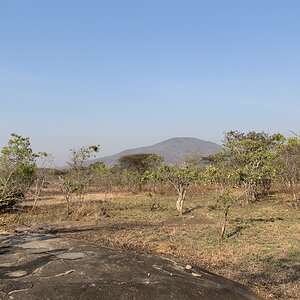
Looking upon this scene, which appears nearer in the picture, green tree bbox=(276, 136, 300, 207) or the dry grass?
the dry grass

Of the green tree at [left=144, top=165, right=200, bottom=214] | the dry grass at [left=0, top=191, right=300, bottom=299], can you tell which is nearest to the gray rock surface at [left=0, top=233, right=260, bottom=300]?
the dry grass at [left=0, top=191, right=300, bottom=299]

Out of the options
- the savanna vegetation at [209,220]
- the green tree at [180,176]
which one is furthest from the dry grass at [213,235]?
the green tree at [180,176]

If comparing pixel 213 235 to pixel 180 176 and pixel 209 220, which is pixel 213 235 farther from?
pixel 180 176

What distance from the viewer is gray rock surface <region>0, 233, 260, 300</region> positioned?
29.7 feet

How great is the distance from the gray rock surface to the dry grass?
1336mm

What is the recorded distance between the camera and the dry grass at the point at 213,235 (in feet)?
38.6

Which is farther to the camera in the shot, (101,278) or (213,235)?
(213,235)

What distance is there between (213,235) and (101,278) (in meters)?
8.10

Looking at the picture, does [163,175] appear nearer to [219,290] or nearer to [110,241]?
[110,241]

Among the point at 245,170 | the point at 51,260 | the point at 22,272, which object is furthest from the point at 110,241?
the point at 245,170

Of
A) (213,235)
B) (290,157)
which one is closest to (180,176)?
(213,235)

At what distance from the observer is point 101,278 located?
32.9 ft

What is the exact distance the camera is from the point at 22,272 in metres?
10.7

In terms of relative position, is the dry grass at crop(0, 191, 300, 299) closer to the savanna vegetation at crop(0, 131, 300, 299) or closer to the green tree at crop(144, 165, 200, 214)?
the savanna vegetation at crop(0, 131, 300, 299)
